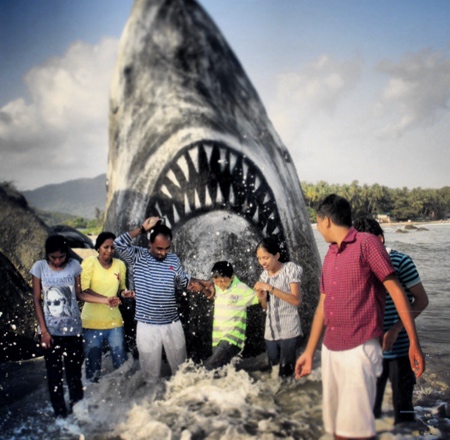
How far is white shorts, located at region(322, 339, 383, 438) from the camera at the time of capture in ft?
5.79

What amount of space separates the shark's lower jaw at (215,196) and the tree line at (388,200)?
0.60m

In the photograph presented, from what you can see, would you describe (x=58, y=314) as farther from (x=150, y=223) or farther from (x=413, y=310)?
(x=413, y=310)

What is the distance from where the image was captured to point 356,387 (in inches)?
69.7

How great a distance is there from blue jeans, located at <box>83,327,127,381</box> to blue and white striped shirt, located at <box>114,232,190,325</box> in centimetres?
33

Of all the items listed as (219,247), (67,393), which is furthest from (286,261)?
(67,393)

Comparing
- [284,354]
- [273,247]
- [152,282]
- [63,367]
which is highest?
[273,247]

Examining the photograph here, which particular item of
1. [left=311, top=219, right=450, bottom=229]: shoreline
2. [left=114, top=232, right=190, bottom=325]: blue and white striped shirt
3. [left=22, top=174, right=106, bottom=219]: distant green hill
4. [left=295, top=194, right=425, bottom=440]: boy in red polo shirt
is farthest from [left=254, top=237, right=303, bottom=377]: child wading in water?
[left=311, top=219, right=450, bottom=229]: shoreline

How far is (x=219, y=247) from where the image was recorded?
2.36 meters

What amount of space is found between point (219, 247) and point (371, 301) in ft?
2.66

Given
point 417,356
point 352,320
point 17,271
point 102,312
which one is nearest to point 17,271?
point 17,271

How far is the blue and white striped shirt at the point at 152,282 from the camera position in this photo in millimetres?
2473

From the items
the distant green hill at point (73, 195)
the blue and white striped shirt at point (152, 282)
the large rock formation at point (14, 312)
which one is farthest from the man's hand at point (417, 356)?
the large rock formation at point (14, 312)

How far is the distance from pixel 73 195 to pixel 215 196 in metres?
0.82

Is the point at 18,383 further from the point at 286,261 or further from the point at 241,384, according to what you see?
the point at 286,261
